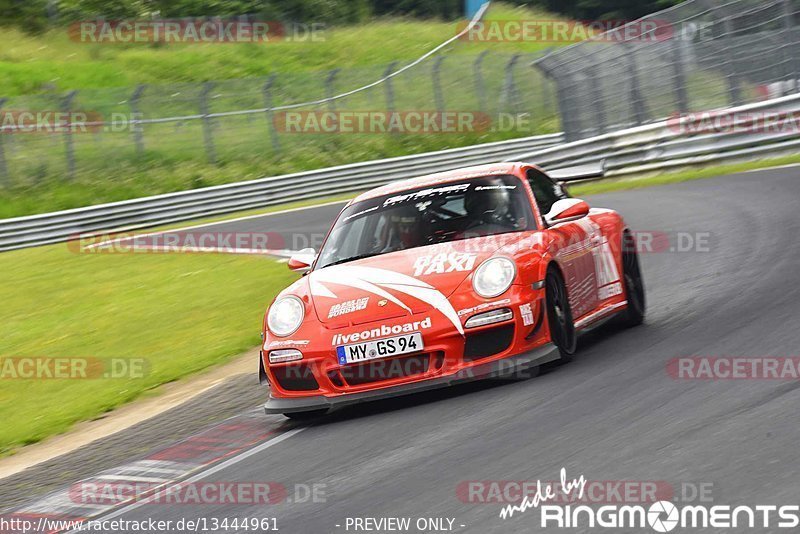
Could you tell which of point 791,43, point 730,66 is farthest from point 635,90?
point 791,43

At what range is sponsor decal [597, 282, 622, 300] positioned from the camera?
8.41 meters

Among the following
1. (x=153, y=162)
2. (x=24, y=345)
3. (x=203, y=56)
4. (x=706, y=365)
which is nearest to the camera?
(x=706, y=365)

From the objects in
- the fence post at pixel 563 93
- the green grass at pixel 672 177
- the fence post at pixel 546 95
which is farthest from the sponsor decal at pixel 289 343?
the fence post at pixel 546 95

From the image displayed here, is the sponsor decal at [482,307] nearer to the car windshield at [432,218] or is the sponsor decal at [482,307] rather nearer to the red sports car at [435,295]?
the red sports car at [435,295]

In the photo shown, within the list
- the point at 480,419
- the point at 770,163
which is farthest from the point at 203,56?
the point at 480,419

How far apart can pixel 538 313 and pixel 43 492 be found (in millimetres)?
2973

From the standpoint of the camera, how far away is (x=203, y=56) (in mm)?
45938

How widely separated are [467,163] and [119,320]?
1780 cm

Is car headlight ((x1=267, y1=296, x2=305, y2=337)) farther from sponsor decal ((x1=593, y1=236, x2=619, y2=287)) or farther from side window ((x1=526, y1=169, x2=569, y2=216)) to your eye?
sponsor decal ((x1=593, y1=236, x2=619, y2=287))

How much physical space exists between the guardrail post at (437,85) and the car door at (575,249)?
24.8 meters

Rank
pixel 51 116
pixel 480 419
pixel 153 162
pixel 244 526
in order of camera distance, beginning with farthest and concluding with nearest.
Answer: pixel 153 162, pixel 51 116, pixel 480 419, pixel 244 526

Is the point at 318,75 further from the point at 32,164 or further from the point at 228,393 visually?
the point at 228,393

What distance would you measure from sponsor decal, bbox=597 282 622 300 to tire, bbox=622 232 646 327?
0.30ft

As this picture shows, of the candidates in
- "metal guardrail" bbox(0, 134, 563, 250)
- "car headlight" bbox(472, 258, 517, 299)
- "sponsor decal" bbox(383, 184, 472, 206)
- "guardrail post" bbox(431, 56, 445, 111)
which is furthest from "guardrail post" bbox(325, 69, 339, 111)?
"car headlight" bbox(472, 258, 517, 299)
